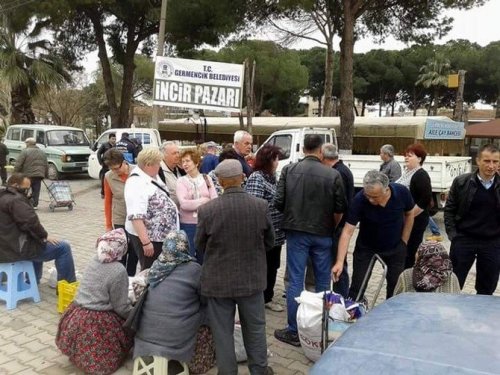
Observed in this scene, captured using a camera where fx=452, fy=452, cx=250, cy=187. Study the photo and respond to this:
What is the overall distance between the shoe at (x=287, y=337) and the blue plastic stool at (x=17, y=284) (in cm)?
263

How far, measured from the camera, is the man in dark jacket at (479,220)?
3.89 metres

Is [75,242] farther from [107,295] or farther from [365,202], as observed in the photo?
[365,202]

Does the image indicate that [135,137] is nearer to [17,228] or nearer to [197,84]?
[197,84]

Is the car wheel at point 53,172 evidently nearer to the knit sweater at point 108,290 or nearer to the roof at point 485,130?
the knit sweater at point 108,290

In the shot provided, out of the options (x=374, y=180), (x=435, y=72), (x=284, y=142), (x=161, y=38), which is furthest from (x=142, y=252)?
(x=435, y=72)

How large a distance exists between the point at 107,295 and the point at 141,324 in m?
0.39

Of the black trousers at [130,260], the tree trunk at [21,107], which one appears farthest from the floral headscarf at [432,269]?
the tree trunk at [21,107]

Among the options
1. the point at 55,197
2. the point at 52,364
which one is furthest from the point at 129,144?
the point at 52,364

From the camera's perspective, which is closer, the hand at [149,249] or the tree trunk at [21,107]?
the hand at [149,249]

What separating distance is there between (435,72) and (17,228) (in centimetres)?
4288

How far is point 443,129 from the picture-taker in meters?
16.9

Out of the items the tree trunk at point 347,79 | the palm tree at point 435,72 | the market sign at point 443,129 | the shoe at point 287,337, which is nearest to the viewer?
the shoe at point 287,337

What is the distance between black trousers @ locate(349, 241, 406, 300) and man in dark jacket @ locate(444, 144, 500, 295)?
0.55m

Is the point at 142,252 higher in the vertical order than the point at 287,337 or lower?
higher
